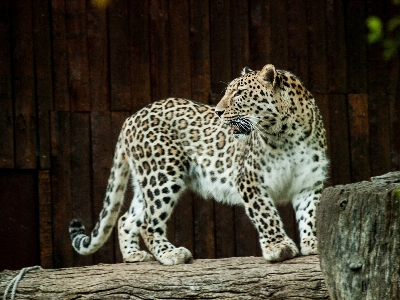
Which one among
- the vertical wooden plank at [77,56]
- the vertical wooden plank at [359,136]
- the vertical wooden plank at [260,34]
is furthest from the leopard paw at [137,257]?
the vertical wooden plank at [359,136]

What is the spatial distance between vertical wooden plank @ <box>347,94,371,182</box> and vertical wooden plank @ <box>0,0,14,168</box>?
14.0 feet

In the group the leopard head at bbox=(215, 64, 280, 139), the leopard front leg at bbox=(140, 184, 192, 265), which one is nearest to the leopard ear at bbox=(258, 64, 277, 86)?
the leopard head at bbox=(215, 64, 280, 139)

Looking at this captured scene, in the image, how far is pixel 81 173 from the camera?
955cm

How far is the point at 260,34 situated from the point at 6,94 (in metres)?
3.23

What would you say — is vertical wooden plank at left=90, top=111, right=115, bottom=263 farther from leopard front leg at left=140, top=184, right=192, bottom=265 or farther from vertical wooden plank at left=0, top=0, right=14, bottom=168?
leopard front leg at left=140, top=184, right=192, bottom=265

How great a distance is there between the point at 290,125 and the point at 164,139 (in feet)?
4.61

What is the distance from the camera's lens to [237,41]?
10.2 metres

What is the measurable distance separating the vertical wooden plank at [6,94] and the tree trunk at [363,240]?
5606mm

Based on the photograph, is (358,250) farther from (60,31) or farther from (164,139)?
(60,31)

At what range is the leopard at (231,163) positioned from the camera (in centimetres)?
698

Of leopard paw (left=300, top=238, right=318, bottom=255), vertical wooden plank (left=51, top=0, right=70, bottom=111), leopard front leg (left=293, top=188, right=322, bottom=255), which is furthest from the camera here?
vertical wooden plank (left=51, top=0, right=70, bottom=111)

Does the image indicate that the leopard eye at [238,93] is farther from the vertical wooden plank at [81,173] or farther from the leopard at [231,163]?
the vertical wooden plank at [81,173]

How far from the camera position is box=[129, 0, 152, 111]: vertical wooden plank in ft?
32.2

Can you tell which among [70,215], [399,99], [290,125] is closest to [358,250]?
[290,125]
